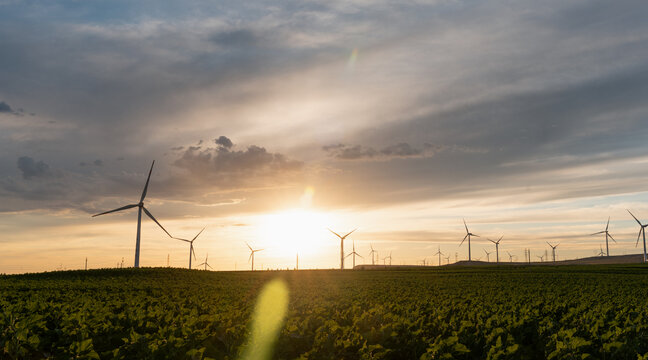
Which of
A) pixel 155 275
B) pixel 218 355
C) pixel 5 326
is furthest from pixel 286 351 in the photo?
pixel 155 275

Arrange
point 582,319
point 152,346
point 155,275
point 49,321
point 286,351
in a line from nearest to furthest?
point 152,346 → point 286,351 → point 49,321 → point 582,319 → point 155,275

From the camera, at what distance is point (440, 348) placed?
48.2 ft

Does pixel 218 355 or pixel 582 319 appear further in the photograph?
pixel 582 319

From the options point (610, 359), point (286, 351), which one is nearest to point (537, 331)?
point (610, 359)

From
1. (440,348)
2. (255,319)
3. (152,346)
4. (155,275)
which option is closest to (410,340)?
(440,348)

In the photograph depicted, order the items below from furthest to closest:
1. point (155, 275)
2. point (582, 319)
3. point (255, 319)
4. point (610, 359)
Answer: point (155, 275)
point (582, 319)
point (255, 319)
point (610, 359)

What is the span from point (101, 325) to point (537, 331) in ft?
56.1

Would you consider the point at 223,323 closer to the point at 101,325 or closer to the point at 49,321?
the point at 101,325

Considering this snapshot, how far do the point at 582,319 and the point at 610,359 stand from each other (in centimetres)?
839

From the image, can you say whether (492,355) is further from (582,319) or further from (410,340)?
(582,319)

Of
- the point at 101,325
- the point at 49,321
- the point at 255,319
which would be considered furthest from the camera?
the point at 49,321

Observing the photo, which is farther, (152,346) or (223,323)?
(223,323)

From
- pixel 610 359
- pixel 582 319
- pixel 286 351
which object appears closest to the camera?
pixel 610 359

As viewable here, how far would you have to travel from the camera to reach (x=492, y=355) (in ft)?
47.7
